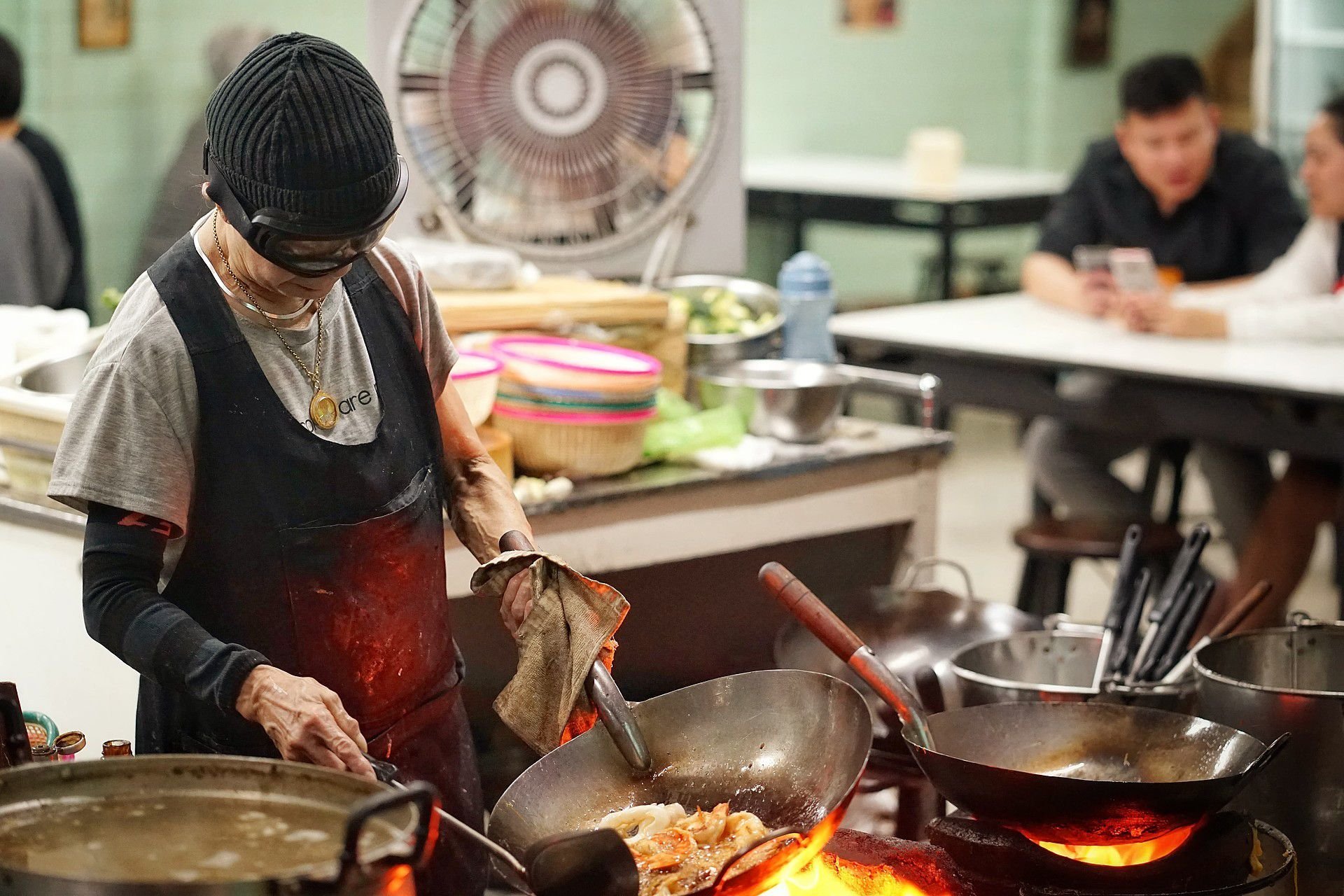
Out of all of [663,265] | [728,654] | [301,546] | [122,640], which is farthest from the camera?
[663,265]

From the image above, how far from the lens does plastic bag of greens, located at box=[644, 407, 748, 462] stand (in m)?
2.92

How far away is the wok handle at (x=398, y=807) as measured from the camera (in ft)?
3.63

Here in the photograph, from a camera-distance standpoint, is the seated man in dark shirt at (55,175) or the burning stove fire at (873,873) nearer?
the burning stove fire at (873,873)

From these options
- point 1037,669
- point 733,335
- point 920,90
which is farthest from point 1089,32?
point 1037,669

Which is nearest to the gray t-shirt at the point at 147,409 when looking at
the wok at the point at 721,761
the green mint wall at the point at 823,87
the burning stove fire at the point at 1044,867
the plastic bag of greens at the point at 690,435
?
the wok at the point at 721,761

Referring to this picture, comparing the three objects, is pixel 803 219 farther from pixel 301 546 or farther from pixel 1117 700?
pixel 301 546

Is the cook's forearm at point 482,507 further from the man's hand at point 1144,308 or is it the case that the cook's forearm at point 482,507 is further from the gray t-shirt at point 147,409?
the man's hand at point 1144,308

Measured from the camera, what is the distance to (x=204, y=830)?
4.06 ft

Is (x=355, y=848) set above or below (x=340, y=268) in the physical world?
below

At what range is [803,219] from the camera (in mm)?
7512

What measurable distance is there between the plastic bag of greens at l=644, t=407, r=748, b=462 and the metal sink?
3.16ft

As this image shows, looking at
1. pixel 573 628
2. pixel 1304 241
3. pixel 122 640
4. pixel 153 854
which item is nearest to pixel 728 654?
pixel 573 628

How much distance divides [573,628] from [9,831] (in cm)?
63

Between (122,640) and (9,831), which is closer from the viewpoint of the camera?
(9,831)
